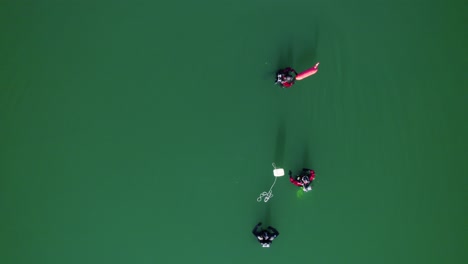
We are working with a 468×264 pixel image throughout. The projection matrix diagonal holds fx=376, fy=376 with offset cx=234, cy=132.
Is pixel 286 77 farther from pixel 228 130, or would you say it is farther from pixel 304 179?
pixel 304 179

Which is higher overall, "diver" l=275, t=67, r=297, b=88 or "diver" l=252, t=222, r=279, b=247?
"diver" l=275, t=67, r=297, b=88

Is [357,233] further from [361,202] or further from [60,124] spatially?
[60,124]

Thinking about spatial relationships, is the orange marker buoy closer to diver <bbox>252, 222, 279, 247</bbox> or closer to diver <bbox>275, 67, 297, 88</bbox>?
diver <bbox>275, 67, 297, 88</bbox>

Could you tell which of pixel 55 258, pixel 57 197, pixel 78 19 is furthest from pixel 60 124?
pixel 55 258

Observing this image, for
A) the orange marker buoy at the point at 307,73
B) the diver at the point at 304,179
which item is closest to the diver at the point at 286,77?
the orange marker buoy at the point at 307,73

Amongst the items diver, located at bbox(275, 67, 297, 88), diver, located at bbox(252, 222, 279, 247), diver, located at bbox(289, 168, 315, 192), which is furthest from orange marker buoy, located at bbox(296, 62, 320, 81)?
diver, located at bbox(252, 222, 279, 247)
